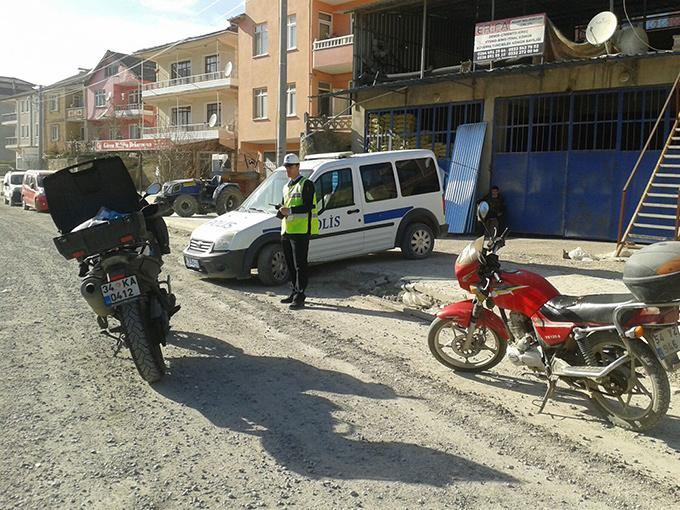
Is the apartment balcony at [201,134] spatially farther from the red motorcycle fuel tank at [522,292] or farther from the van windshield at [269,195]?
the red motorcycle fuel tank at [522,292]

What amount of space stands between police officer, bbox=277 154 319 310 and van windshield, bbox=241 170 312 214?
170cm

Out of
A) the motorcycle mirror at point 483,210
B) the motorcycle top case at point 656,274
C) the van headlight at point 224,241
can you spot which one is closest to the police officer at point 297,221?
the van headlight at point 224,241

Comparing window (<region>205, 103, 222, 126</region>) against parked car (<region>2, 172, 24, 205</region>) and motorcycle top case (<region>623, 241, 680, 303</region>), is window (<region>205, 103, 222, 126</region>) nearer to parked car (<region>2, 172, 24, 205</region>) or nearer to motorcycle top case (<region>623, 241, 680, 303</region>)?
parked car (<region>2, 172, 24, 205</region>)

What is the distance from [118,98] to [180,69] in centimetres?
1451

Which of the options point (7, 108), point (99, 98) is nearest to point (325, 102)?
point (99, 98)

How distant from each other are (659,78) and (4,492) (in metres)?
14.1

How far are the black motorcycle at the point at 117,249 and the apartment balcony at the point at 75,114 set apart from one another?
60498 mm

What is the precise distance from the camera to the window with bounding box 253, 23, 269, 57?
3362 centimetres

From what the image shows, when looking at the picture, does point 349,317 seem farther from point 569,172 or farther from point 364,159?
point 569,172

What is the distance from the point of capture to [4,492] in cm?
333

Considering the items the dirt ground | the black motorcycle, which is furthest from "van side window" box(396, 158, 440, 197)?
the black motorcycle

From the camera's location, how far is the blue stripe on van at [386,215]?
10420mm

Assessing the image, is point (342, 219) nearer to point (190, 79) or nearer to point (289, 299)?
point (289, 299)

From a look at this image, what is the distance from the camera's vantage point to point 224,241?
30.3ft
